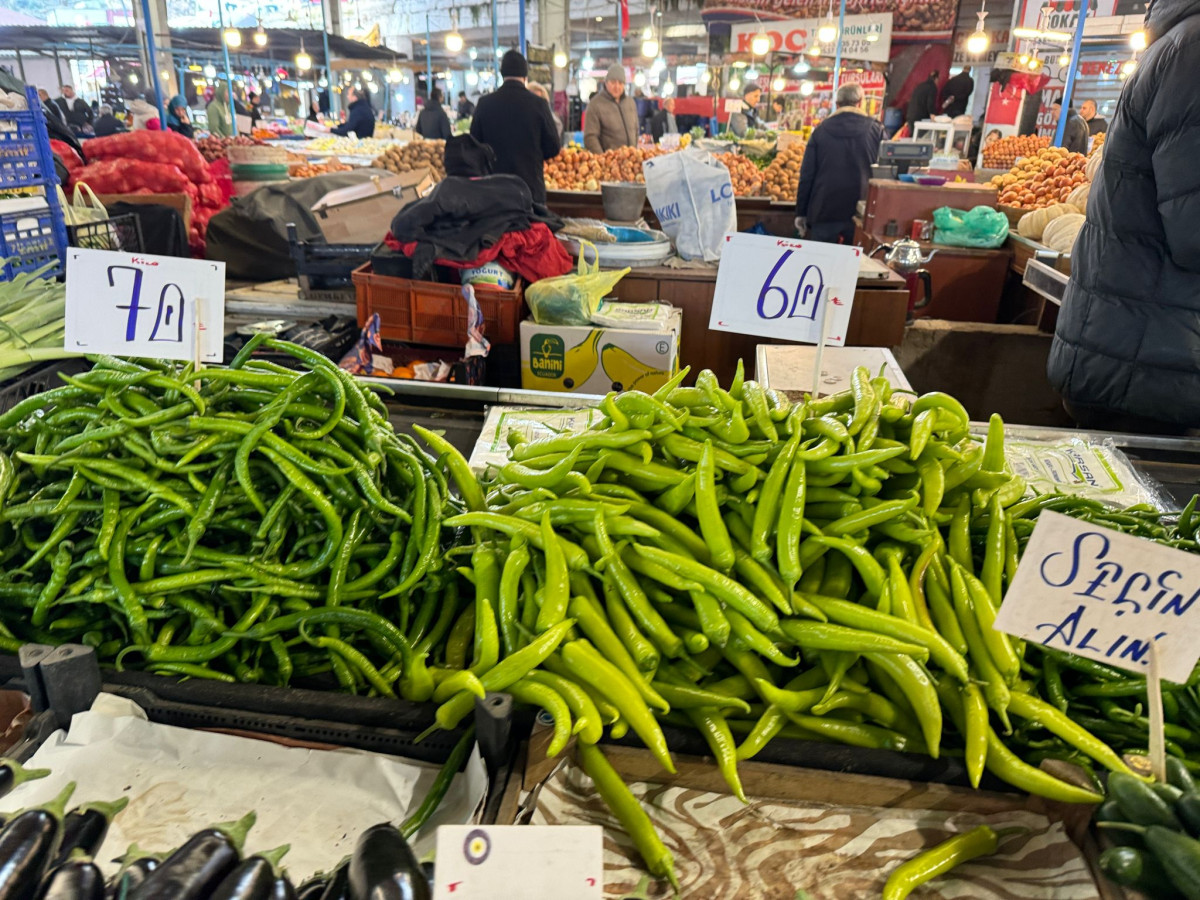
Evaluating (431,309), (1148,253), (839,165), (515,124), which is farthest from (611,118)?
(1148,253)

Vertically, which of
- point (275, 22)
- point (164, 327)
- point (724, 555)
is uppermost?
point (275, 22)

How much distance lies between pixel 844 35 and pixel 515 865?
19.8 metres

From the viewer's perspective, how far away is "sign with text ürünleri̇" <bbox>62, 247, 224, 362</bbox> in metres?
1.70

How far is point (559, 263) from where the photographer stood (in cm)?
441

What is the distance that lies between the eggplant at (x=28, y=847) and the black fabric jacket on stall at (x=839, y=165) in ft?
24.2

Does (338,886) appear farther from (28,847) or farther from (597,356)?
(597,356)

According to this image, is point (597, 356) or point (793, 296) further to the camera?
point (597, 356)

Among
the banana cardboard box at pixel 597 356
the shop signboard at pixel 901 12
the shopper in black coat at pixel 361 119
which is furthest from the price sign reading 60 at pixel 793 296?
the shop signboard at pixel 901 12

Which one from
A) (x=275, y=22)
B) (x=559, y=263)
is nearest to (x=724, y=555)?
(x=559, y=263)

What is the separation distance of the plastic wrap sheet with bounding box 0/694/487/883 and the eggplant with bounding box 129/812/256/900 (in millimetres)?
185

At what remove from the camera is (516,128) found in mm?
6418

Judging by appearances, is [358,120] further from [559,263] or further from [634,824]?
[634,824]

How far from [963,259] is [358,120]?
14.0 m

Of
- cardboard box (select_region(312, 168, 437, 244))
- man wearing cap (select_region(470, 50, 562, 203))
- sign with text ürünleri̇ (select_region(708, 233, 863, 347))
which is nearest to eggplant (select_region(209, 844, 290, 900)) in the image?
sign with text ürünleri̇ (select_region(708, 233, 863, 347))
